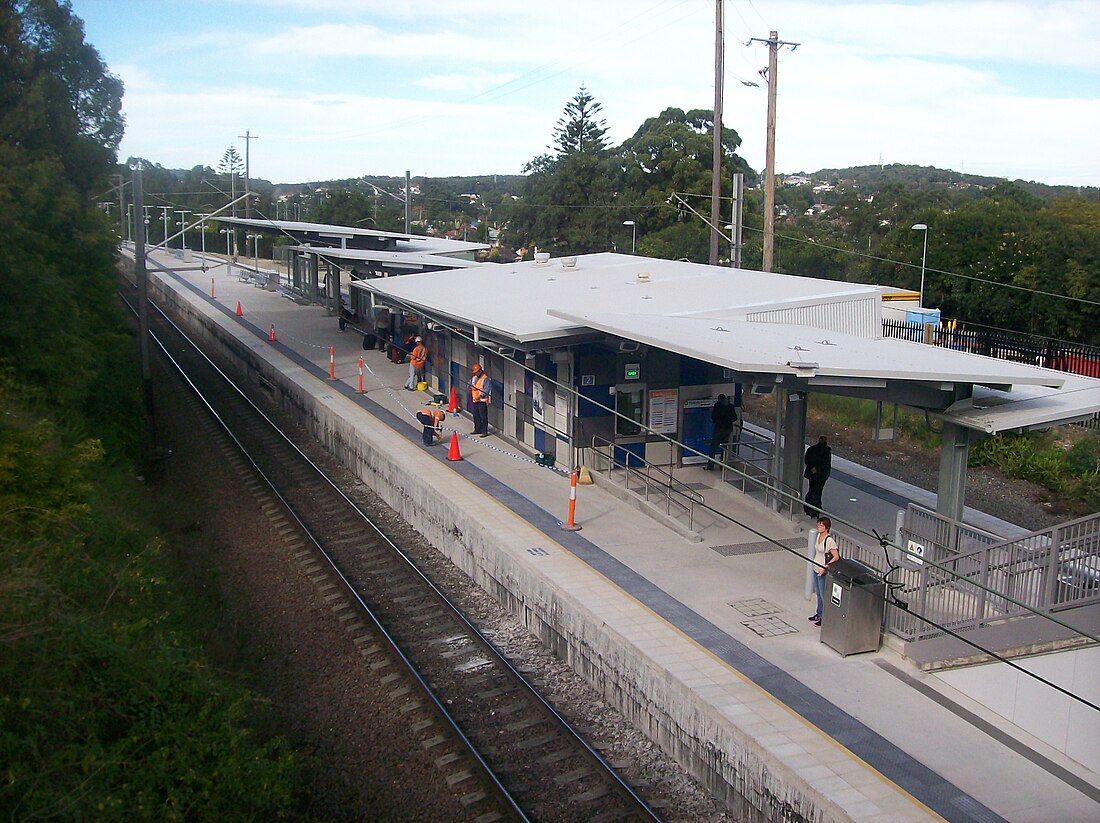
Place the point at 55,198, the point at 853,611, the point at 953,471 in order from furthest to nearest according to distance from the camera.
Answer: the point at 55,198, the point at 953,471, the point at 853,611

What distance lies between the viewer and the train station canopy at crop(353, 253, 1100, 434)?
1140cm

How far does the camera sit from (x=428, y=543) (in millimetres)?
15977

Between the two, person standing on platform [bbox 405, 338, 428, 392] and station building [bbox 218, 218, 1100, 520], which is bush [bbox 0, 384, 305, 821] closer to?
station building [bbox 218, 218, 1100, 520]

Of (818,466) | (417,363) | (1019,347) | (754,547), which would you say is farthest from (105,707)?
(1019,347)

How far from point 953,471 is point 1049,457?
986cm

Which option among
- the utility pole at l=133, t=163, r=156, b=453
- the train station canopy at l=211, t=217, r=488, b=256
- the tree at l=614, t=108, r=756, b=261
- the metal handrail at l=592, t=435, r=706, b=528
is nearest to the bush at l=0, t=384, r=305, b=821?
the metal handrail at l=592, t=435, r=706, b=528

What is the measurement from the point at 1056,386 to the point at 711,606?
4.74 m

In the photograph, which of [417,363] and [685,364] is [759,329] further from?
[417,363]

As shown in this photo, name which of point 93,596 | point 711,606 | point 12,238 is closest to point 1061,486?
point 711,606

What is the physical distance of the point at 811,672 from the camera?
9.61 metres

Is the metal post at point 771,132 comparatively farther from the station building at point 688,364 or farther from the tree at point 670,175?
the tree at point 670,175

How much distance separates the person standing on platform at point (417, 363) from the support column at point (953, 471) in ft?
48.8

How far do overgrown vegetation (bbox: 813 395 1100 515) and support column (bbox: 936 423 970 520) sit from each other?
612 cm

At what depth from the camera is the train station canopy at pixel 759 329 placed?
11398 mm
